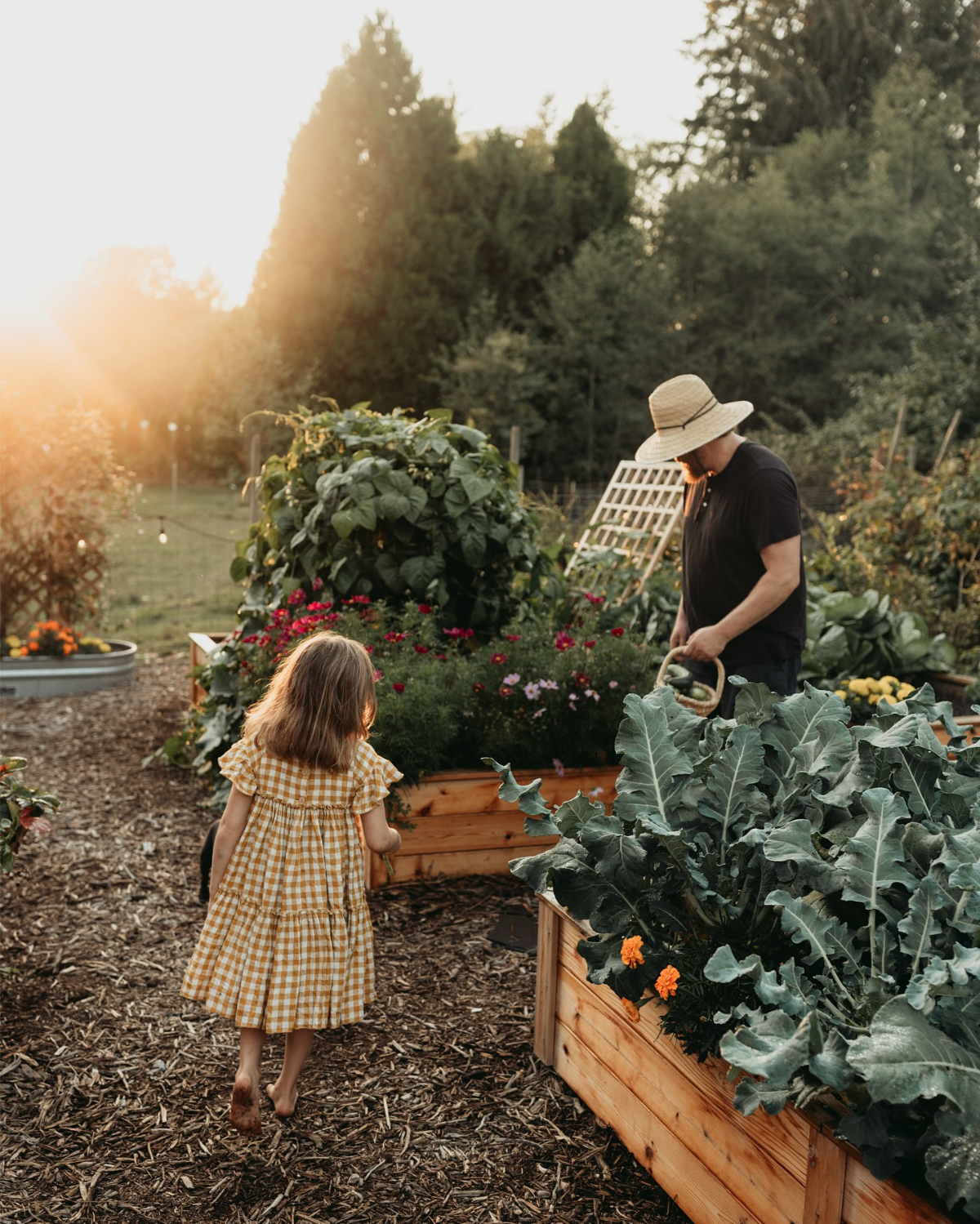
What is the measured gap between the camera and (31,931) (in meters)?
3.06

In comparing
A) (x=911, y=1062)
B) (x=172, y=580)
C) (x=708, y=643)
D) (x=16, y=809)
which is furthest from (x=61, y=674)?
(x=911, y=1062)

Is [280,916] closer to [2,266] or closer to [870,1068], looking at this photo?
[870,1068]

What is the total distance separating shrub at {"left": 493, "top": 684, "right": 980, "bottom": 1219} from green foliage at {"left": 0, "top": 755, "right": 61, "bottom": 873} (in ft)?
4.54

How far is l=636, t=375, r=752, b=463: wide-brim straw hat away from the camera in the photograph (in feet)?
9.62

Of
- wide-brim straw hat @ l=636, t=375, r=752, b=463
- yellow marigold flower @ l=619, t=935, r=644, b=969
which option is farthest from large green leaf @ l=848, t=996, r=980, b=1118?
wide-brim straw hat @ l=636, t=375, r=752, b=463

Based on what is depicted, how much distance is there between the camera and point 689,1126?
1809 millimetres

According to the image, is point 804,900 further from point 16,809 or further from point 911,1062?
point 16,809

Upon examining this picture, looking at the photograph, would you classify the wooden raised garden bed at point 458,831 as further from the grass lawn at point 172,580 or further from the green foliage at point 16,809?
the grass lawn at point 172,580

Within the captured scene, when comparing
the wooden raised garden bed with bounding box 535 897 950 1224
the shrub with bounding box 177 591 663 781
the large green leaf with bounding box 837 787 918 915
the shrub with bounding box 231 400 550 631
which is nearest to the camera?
the wooden raised garden bed with bounding box 535 897 950 1224

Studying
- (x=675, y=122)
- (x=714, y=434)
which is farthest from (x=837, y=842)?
(x=675, y=122)

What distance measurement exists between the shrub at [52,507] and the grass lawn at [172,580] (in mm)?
321

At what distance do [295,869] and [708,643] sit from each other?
1334mm

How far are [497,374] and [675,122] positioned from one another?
497 inches

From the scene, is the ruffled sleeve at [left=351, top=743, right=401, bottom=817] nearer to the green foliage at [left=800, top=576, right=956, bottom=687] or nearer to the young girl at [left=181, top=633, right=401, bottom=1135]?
the young girl at [left=181, top=633, right=401, bottom=1135]
